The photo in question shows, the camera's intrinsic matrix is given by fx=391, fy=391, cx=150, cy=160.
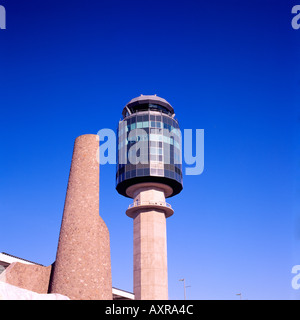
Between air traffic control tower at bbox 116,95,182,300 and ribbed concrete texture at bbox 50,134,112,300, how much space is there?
30.0m

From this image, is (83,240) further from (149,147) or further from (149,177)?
(149,147)

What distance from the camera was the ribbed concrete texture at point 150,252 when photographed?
55.3m

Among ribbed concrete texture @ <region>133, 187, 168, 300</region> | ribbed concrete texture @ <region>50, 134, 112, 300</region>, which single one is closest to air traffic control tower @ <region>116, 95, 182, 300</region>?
ribbed concrete texture @ <region>133, 187, 168, 300</region>

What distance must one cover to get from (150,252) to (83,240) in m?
32.3

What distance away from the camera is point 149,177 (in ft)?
199

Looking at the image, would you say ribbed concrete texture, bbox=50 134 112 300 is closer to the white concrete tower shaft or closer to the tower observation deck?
the white concrete tower shaft

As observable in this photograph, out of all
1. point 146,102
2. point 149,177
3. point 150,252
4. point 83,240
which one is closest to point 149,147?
point 149,177

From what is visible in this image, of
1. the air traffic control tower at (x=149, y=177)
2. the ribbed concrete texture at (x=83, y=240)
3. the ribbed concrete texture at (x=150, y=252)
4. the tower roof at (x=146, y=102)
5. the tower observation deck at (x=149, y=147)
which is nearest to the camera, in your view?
the ribbed concrete texture at (x=83, y=240)

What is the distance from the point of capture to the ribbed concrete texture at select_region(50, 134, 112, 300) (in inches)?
975

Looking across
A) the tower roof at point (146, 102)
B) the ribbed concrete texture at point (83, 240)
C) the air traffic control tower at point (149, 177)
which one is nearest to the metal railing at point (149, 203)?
the air traffic control tower at point (149, 177)

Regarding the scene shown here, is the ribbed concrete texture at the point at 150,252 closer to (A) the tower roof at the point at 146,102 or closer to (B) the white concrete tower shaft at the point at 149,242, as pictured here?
(B) the white concrete tower shaft at the point at 149,242

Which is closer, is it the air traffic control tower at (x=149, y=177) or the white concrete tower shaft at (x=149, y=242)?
the white concrete tower shaft at (x=149, y=242)
